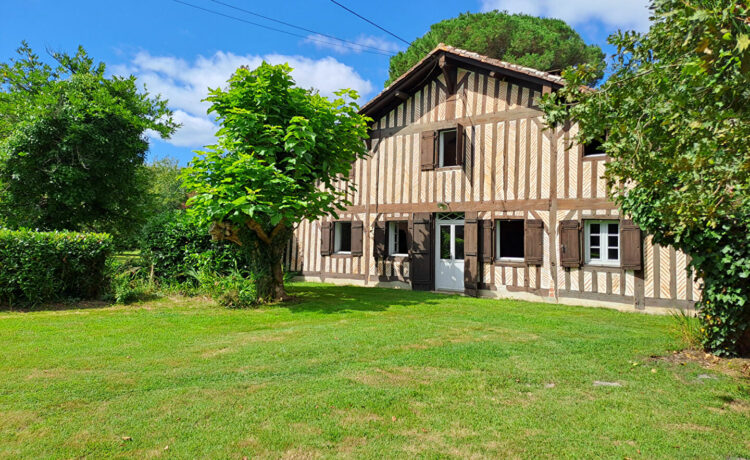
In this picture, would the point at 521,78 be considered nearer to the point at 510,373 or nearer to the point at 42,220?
the point at 510,373

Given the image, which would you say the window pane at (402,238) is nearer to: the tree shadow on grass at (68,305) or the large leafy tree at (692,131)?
the tree shadow on grass at (68,305)

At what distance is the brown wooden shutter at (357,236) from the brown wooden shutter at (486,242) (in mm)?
3528

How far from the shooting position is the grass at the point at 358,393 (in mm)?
2559

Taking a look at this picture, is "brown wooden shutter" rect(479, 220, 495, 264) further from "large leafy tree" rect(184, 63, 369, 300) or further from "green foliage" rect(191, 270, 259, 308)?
"green foliage" rect(191, 270, 259, 308)

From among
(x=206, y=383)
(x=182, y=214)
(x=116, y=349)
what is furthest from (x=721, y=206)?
(x=182, y=214)

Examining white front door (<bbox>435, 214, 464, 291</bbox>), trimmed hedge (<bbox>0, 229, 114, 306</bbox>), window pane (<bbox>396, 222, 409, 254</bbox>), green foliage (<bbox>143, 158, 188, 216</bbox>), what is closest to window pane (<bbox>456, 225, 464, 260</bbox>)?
white front door (<bbox>435, 214, 464, 291</bbox>)

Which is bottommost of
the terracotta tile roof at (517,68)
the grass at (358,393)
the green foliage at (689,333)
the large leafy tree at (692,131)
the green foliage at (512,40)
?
the grass at (358,393)

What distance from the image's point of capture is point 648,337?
18.2ft

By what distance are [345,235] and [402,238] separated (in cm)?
208

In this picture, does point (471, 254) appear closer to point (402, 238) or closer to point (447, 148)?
point (402, 238)

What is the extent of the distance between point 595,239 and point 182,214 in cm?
949

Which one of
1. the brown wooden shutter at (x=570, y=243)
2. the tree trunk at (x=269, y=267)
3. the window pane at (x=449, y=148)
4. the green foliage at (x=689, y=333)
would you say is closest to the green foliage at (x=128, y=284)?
the tree trunk at (x=269, y=267)

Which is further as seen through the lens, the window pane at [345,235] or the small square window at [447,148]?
the window pane at [345,235]

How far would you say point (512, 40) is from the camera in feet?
59.8
